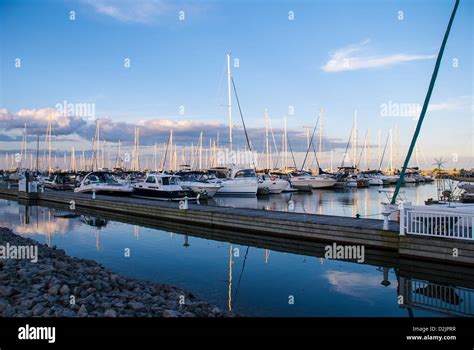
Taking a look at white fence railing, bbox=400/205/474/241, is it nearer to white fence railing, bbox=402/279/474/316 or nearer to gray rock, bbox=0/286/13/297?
white fence railing, bbox=402/279/474/316

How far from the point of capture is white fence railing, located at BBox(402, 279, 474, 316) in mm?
8953

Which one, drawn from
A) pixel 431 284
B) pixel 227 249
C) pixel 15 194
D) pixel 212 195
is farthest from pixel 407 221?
pixel 15 194

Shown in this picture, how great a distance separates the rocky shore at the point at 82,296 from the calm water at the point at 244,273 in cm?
148

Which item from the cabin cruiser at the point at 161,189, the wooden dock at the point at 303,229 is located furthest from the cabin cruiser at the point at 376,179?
the wooden dock at the point at 303,229

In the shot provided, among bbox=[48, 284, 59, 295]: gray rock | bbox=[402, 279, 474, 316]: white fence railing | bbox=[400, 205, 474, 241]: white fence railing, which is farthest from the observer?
bbox=[400, 205, 474, 241]: white fence railing

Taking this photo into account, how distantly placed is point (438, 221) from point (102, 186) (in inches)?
1192

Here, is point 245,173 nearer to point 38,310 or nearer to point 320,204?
point 320,204

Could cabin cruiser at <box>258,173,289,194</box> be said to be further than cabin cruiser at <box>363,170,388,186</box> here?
No

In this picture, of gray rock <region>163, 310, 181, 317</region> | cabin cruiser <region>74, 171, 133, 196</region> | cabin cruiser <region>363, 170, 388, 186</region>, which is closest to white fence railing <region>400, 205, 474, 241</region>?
gray rock <region>163, 310, 181, 317</region>

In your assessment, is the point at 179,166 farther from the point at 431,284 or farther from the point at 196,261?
the point at 431,284

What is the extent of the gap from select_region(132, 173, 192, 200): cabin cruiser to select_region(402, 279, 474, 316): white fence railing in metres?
24.4

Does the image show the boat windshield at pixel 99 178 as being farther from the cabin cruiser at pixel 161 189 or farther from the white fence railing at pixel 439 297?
the white fence railing at pixel 439 297

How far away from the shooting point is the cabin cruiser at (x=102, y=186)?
3619cm
